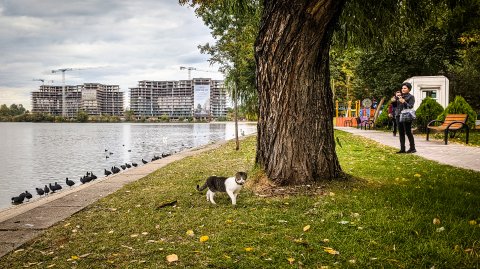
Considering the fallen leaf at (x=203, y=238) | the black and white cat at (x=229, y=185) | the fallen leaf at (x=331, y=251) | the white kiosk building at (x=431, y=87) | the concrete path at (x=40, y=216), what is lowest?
the concrete path at (x=40, y=216)

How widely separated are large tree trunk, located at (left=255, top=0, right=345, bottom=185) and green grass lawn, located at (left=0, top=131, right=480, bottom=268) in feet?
1.40

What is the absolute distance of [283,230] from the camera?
13.4 feet

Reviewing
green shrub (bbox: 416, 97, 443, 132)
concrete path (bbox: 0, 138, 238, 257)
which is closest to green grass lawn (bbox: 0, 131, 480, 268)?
concrete path (bbox: 0, 138, 238, 257)

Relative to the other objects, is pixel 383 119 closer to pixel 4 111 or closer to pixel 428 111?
pixel 428 111

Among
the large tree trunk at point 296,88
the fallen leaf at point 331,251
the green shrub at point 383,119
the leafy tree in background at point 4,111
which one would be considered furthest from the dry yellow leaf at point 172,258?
the leafy tree in background at point 4,111

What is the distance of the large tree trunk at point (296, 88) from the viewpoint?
17.9 feet

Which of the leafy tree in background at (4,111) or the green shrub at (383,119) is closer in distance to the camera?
the green shrub at (383,119)

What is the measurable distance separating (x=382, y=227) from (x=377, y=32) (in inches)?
192

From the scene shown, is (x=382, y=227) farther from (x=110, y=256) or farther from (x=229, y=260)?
(x=110, y=256)

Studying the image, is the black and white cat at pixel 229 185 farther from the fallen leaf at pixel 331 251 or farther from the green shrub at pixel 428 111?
the green shrub at pixel 428 111

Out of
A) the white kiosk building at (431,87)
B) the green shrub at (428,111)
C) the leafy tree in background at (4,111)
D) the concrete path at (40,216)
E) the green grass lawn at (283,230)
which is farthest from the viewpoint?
the leafy tree in background at (4,111)

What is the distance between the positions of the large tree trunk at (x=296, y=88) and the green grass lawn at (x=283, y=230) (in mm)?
428

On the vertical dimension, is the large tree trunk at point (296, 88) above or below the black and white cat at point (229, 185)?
above

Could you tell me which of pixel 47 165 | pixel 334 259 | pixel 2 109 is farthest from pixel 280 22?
pixel 2 109
